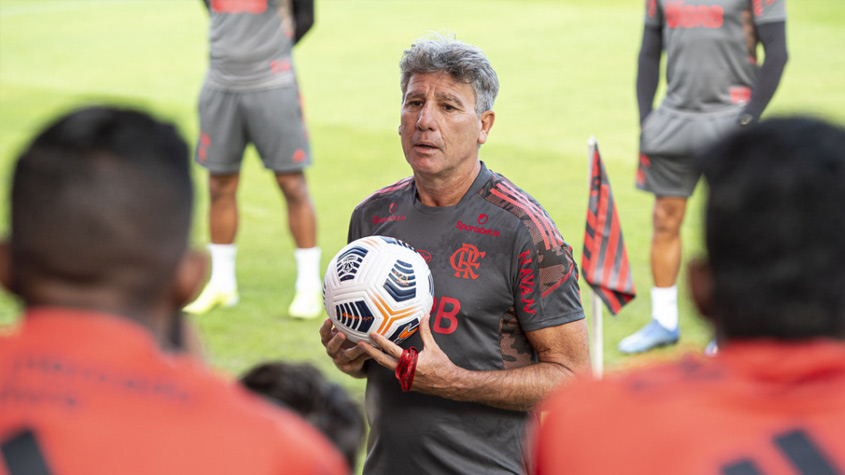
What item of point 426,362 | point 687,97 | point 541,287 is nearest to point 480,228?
point 541,287

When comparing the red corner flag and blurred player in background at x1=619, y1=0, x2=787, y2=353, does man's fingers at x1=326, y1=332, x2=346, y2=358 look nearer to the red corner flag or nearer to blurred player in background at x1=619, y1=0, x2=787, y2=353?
the red corner flag

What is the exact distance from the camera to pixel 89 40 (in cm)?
2061

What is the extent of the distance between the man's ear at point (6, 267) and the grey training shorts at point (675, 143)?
19.0 ft

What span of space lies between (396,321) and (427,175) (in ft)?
2.11

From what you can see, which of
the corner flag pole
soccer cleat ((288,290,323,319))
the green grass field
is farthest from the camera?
the green grass field

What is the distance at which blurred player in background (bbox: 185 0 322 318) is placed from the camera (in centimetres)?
772

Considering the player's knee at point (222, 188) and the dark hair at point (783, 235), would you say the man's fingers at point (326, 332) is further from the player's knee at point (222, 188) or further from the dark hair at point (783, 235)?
the player's knee at point (222, 188)

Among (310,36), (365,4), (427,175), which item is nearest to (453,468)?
(427,175)

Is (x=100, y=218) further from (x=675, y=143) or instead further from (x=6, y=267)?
(x=675, y=143)

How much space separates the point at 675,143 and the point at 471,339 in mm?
3913

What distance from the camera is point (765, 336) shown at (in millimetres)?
1729

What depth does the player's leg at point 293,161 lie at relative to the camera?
7699 mm

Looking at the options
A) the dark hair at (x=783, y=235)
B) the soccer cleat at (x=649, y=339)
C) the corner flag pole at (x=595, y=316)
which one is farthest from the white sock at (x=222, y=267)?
the dark hair at (x=783, y=235)

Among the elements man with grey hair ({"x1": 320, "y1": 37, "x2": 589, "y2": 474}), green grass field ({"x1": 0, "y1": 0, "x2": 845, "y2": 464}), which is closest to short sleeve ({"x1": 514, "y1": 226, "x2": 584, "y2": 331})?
man with grey hair ({"x1": 320, "y1": 37, "x2": 589, "y2": 474})
